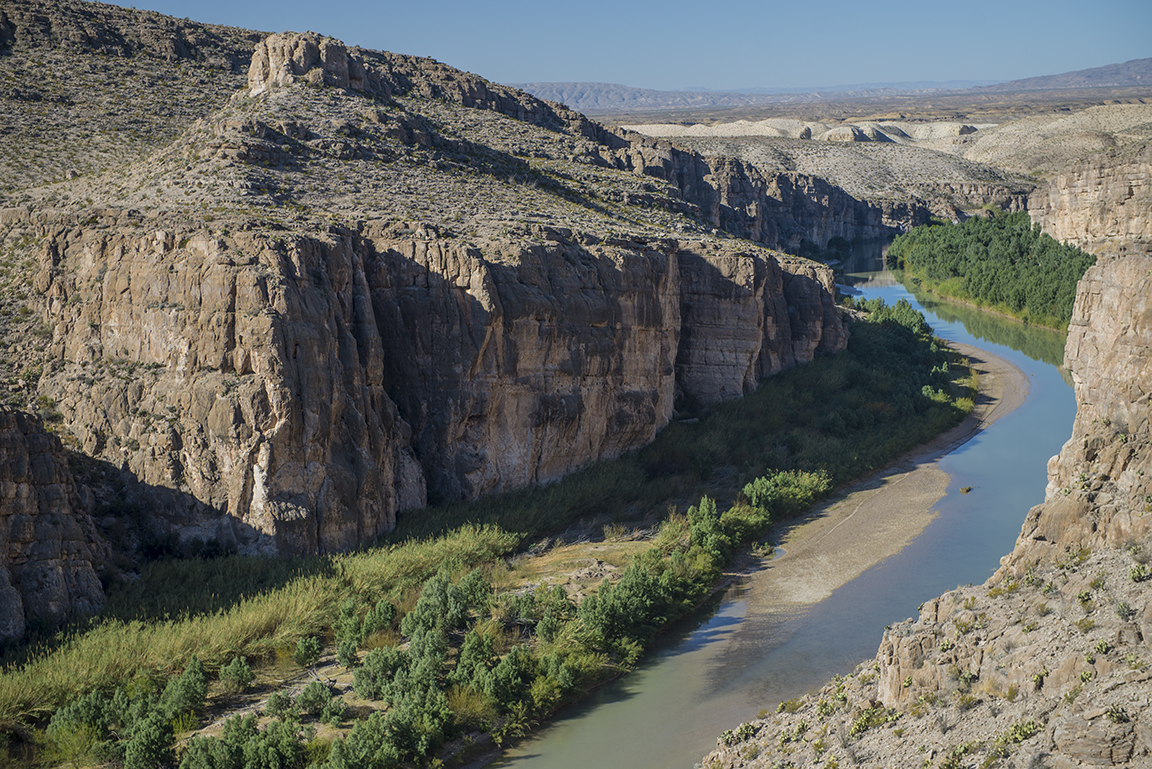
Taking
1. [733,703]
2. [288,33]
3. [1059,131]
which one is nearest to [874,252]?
[1059,131]

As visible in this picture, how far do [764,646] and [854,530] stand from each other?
9.07m

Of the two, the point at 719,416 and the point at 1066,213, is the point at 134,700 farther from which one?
the point at 1066,213

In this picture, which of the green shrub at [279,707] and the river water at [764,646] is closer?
the green shrub at [279,707]

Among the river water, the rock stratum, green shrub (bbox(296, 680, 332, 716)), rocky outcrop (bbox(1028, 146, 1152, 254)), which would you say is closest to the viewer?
green shrub (bbox(296, 680, 332, 716))

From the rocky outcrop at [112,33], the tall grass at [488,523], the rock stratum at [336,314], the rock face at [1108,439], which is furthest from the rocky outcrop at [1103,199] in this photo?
the rocky outcrop at [112,33]

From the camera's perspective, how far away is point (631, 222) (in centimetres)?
4478

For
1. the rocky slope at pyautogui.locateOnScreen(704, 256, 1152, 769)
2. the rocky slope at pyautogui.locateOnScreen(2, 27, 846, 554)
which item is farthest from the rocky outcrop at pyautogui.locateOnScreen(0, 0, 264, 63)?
the rocky slope at pyautogui.locateOnScreen(704, 256, 1152, 769)

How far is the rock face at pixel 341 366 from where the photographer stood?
25.9 m

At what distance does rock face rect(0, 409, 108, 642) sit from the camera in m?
21.8

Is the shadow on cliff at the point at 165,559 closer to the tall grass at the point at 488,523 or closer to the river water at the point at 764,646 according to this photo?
the tall grass at the point at 488,523

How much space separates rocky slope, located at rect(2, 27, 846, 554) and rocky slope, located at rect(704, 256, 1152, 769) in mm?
13358

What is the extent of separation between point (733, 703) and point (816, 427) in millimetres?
20483

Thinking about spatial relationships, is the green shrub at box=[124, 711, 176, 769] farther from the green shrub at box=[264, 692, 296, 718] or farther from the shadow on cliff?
the shadow on cliff

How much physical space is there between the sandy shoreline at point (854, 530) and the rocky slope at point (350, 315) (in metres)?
7.02
